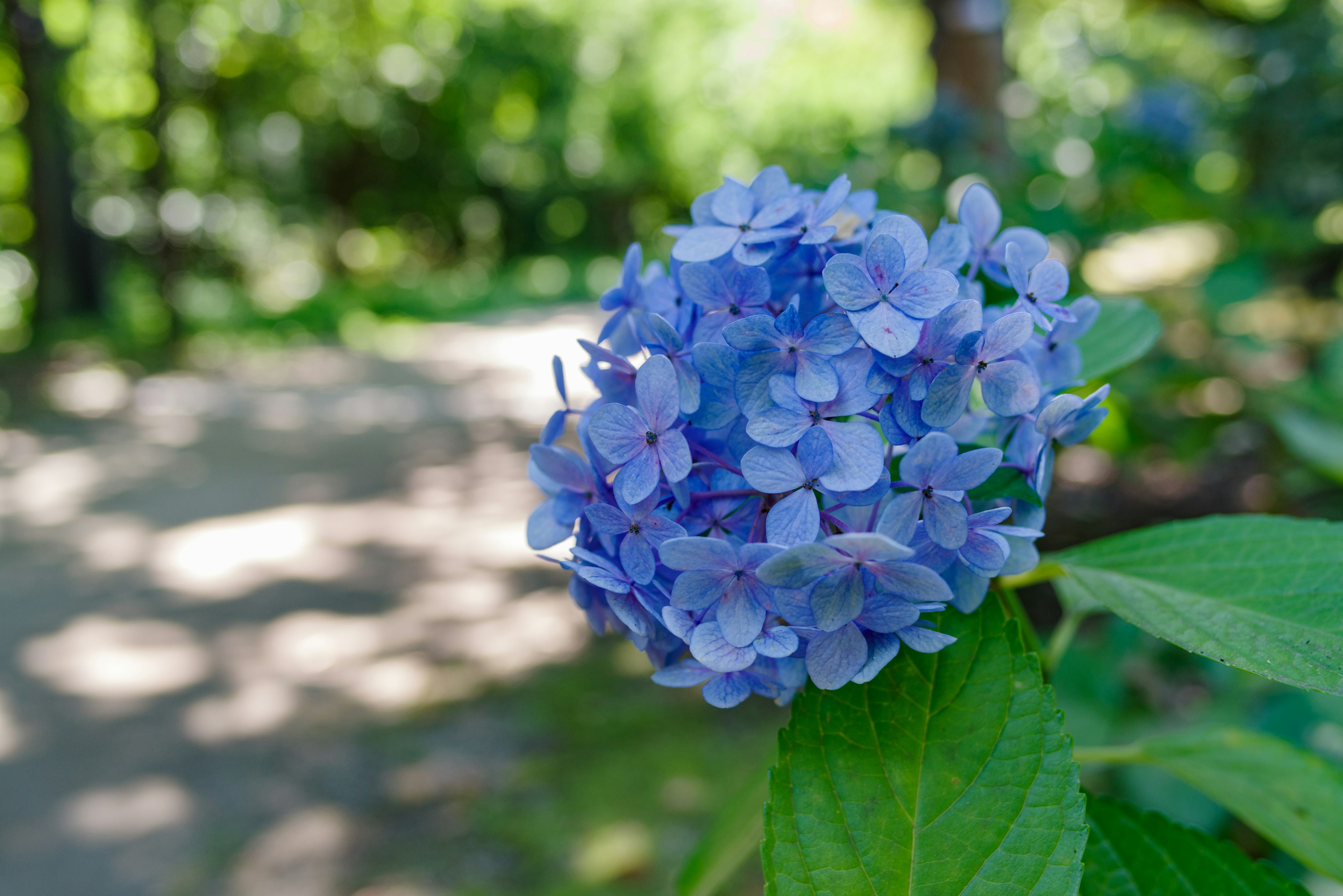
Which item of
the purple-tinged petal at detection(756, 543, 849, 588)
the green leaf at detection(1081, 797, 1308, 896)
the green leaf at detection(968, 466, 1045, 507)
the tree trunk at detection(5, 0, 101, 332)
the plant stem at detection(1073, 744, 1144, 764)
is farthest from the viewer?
the tree trunk at detection(5, 0, 101, 332)

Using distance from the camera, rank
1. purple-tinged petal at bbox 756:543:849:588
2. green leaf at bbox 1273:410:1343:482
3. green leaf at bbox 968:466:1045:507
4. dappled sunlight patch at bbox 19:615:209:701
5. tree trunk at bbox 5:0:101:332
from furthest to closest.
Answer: tree trunk at bbox 5:0:101:332, dappled sunlight patch at bbox 19:615:209:701, green leaf at bbox 1273:410:1343:482, green leaf at bbox 968:466:1045:507, purple-tinged petal at bbox 756:543:849:588

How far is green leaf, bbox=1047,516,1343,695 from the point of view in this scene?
605 mm

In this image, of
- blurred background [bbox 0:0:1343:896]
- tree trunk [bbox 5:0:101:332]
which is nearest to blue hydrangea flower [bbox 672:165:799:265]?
blurred background [bbox 0:0:1343:896]

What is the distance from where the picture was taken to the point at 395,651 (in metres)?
3.76

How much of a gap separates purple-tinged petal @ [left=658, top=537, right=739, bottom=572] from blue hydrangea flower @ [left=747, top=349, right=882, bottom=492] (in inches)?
2.9

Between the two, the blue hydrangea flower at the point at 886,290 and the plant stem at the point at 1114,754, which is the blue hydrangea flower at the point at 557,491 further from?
the plant stem at the point at 1114,754

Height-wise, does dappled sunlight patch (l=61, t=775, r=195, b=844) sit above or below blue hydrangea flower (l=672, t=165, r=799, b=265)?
below

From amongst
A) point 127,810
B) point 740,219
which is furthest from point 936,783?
point 127,810

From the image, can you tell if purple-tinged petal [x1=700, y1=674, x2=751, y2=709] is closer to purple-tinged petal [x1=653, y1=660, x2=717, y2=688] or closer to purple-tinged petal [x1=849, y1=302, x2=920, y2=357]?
purple-tinged petal [x1=653, y1=660, x2=717, y2=688]

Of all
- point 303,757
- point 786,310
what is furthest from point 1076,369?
point 303,757

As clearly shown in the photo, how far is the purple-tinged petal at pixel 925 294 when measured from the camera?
1.96 feet

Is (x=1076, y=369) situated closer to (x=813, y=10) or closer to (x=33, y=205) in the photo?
(x=813, y=10)

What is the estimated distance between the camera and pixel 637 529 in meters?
0.61

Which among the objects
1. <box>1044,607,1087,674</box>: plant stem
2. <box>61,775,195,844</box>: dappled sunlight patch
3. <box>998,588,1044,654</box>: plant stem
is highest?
<box>998,588,1044,654</box>: plant stem
